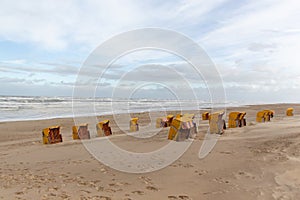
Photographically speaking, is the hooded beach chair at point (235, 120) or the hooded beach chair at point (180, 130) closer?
the hooded beach chair at point (180, 130)

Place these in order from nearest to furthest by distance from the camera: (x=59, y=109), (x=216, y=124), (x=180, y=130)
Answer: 1. (x=180, y=130)
2. (x=216, y=124)
3. (x=59, y=109)

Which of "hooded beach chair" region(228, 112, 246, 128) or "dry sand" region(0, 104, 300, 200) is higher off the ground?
"hooded beach chair" region(228, 112, 246, 128)

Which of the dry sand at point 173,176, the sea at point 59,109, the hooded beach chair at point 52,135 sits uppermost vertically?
the sea at point 59,109

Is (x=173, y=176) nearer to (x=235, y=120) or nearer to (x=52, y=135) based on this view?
(x=52, y=135)

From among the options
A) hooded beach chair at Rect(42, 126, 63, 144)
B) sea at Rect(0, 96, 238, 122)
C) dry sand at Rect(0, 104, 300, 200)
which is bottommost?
dry sand at Rect(0, 104, 300, 200)

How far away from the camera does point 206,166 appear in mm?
6262

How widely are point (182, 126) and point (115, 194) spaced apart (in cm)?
511

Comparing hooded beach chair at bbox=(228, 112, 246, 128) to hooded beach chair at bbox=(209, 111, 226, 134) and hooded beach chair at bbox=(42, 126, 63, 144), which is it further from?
hooded beach chair at bbox=(42, 126, 63, 144)

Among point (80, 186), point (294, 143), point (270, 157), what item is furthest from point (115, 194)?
point (294, 143)

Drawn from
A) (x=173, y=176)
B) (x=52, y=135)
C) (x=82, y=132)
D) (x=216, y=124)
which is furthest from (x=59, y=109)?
(x=173, y=176)

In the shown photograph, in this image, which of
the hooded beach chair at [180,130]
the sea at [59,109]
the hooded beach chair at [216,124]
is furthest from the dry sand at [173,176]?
the sea at [59,109]

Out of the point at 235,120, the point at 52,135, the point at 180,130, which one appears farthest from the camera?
the point at 235,120

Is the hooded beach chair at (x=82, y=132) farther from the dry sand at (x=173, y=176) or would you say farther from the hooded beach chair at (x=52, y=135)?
the dry sand at (x=173, y=176)

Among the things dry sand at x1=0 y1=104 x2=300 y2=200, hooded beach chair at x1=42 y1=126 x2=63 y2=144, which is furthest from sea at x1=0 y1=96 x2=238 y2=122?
dry sand at x1=0 y1=104 x2=300 y2=200
